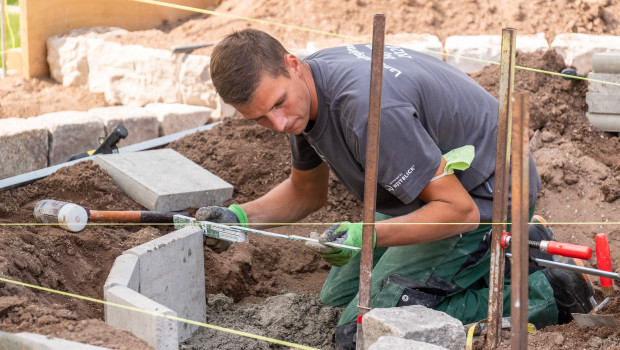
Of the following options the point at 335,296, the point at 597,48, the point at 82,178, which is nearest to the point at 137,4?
the point at 82,178

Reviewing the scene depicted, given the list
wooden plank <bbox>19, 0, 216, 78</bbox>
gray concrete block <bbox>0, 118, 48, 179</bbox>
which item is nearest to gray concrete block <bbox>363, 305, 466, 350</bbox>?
gray concrete block <bbox>0, 118, 48, 179</bbox>

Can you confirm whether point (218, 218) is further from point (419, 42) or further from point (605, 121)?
point (419, 42)

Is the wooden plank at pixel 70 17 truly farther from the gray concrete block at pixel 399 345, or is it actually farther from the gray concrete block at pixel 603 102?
the gray concrete block at pixel 399 345

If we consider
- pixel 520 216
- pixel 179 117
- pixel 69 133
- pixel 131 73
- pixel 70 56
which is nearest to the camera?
pixel 520 216

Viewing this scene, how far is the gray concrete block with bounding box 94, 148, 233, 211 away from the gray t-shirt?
3.80 ft

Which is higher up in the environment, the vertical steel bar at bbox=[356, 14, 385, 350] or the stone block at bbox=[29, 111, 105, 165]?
the vertical steel bar at bbox=[356, 14, 385, 350]

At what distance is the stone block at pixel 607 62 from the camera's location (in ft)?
17.0

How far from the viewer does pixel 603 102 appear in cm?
526

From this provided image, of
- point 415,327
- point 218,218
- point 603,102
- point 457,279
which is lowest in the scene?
point 457,279

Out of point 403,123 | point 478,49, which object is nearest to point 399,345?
point 403,123

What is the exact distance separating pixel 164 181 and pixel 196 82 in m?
2.30

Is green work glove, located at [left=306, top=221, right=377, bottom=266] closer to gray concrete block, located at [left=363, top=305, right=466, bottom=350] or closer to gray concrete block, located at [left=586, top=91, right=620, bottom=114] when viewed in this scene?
gray concrete block, located at [left=363, top=305, right=466, bottom=350]

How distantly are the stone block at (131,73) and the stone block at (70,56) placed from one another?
80mm

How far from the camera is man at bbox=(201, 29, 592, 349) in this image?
2.83 metres
